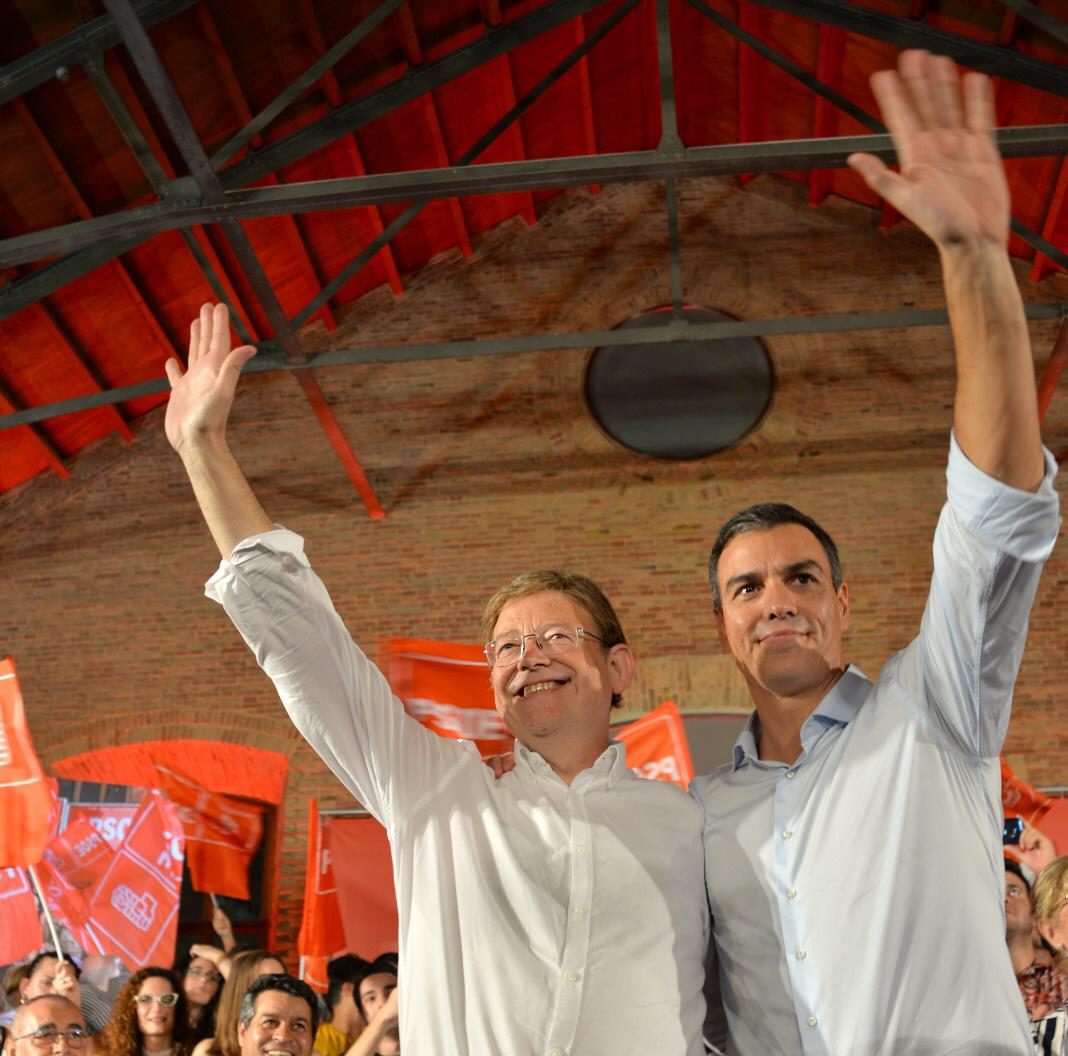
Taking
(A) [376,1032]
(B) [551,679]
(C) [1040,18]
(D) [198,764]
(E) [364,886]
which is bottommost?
(A) [376,1032]

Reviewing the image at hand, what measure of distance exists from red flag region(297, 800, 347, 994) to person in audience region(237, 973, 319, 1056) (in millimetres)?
3286

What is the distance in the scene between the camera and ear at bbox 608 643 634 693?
2.45m

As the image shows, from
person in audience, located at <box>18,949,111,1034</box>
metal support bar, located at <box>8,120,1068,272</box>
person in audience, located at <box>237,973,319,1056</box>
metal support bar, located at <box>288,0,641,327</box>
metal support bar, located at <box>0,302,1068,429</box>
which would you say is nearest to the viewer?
person in audience, located at <box>237,973,319,1056</box>

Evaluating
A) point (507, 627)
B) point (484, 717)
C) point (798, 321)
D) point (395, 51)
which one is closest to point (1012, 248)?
point (798, 321)

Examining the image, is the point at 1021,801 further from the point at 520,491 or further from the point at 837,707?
the point at 837,707

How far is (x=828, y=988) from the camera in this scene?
6.44 feet

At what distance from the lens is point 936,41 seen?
7.42 meters

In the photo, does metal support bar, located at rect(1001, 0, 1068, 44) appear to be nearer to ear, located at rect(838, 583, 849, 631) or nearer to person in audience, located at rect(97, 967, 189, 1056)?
ear, located at rect(838, 583, 849, 631)

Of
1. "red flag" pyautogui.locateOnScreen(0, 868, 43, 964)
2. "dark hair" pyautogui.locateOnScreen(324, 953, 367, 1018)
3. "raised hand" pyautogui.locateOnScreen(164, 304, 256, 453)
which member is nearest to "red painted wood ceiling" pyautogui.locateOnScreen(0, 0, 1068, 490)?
"red flag" pyautogui.locateOnScreen(0, 868, 43, 964)

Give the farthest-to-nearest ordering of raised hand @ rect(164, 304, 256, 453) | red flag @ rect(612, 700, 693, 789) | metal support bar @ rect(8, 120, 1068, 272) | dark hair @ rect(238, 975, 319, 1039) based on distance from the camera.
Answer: metal support bar @ rect(8, 120, 1068, 272) < red flag @ rect(612, 700, 693, 789) < dark hair @ rect(238, 975, 319, 1039) < raised hand @ rect(164, 304, 256, 453)

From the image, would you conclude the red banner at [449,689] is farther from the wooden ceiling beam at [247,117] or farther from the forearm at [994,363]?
the forearm at [994,363]

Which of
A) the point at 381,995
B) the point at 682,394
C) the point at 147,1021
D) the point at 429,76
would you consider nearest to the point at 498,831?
the point at 147,1021

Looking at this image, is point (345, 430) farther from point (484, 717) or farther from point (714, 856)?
point (714, 856)

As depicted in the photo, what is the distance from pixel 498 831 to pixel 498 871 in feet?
0.21
